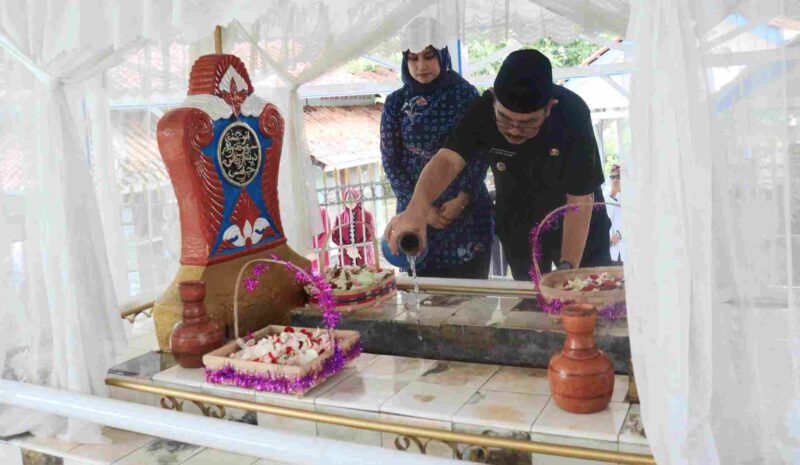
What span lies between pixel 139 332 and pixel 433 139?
5.22 feet

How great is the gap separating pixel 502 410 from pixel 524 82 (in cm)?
160

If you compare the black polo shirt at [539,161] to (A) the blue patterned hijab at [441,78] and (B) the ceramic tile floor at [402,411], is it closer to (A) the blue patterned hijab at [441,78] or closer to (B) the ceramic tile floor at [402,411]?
(A) the blue patterned hijab at [441,78]

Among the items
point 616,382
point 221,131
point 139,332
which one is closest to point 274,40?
point 221,131

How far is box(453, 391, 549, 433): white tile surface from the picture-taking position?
183 cm

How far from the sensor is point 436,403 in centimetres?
200

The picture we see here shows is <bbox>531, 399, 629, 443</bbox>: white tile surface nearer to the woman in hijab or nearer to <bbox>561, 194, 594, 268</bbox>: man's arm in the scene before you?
<bbox>561, 194, 594, 268</bbox>: man's arm

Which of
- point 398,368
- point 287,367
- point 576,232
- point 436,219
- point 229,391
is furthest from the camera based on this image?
point 436,219

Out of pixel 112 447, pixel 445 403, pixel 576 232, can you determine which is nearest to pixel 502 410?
pixel 445 403

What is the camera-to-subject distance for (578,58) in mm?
5246

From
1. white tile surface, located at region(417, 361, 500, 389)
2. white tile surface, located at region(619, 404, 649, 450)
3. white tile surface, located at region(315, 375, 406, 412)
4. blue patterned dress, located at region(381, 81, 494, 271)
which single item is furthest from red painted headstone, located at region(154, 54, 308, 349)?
white tile surface, located at region(619, 404, 649, 450)

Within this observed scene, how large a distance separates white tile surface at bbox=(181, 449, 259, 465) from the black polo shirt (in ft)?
5.67

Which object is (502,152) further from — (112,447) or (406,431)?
(112,447)

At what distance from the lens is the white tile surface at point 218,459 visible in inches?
83.5

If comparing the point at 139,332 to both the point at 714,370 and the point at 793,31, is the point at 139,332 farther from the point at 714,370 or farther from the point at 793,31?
the point at 793,31
